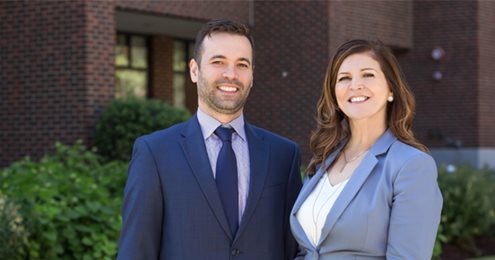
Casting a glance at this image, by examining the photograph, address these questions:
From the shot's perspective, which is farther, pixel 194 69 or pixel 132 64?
pixel 132 64

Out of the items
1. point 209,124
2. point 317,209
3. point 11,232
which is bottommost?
point 11,232

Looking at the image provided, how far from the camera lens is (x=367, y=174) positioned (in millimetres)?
2998

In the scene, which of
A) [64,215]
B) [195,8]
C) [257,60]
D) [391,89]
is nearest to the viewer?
[391,89]

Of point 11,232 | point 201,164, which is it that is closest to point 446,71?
point 11,232

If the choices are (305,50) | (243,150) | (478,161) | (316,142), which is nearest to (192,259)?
(243,150)

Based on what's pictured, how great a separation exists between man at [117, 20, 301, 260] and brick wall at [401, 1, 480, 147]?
14.2 metres

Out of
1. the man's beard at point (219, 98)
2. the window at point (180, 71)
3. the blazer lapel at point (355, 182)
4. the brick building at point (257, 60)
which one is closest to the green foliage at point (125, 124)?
the brick building at point (257, 60)

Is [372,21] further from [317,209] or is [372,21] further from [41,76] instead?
[317,209]

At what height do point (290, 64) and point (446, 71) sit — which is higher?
point (290, 64)

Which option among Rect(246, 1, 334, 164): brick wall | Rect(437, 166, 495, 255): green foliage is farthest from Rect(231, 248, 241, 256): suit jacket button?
Rect(246, 1, 334, 164): brick wall

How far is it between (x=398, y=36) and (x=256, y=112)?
3.82m

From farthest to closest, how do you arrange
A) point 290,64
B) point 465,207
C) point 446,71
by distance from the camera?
point 446,71
point 290,64
point 465,207

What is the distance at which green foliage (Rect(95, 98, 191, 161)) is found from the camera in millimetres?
10680

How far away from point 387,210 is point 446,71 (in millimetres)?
14808
